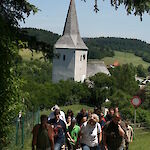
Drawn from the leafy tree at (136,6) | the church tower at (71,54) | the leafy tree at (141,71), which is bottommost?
the leafy tree at (141,71)

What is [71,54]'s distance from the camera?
8106 cm

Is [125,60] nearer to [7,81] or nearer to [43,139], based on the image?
[43,139]

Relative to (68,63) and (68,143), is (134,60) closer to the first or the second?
(68,63)

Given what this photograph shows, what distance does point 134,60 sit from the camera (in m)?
196

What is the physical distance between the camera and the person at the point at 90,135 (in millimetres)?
7746

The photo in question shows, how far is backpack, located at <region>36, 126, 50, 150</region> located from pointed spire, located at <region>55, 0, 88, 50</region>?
66.6m

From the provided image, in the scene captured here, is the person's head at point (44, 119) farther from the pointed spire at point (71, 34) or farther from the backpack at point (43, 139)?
the pointed spire at point (71, 34)

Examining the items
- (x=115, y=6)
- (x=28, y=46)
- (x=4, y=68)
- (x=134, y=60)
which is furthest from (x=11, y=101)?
(x=134, y=60)

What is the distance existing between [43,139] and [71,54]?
Result: 7415 centimetres

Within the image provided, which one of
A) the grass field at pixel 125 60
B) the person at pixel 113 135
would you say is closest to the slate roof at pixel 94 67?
the grass field at pixel 125 60

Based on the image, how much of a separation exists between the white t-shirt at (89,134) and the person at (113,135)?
37 centimetres

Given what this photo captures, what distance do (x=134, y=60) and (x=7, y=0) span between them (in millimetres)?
191613

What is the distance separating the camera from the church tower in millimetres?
76625

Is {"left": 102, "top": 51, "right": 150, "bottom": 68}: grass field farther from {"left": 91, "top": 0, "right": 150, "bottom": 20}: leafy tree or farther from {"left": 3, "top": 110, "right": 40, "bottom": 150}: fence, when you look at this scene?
{"left": 91, "top": 0, "right": 150, "bottom": 20}: leafy tree
